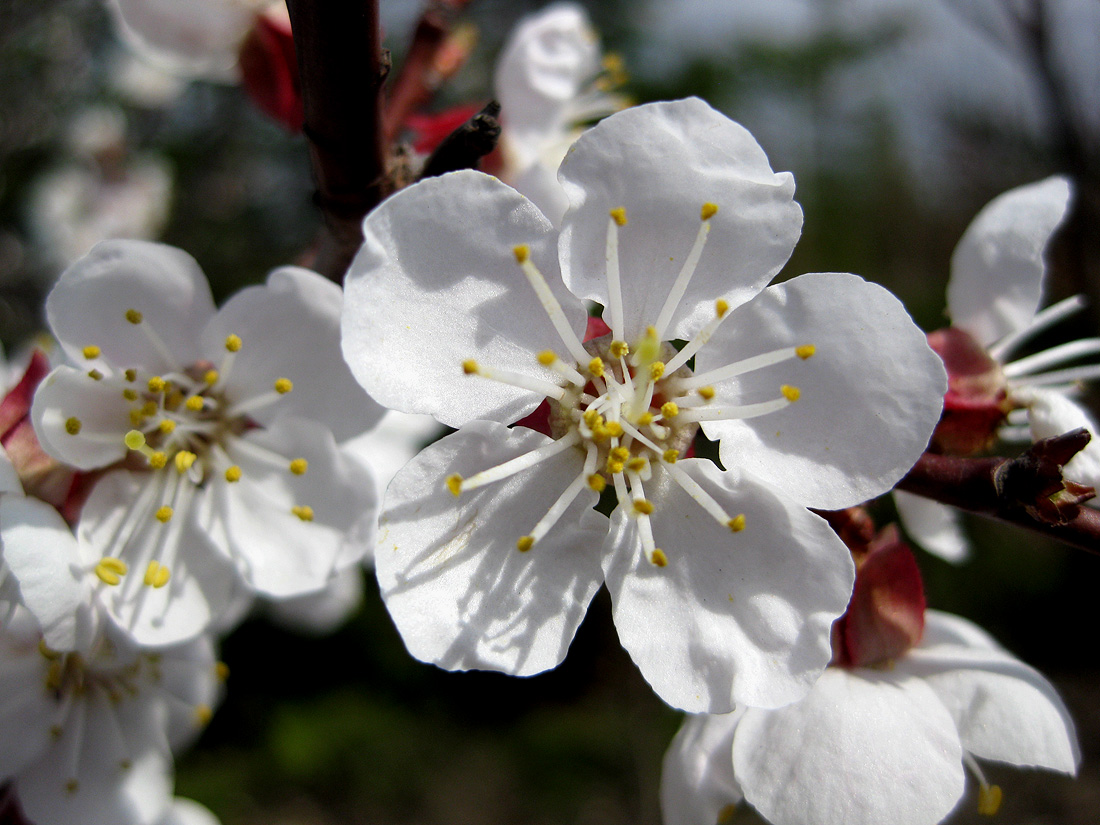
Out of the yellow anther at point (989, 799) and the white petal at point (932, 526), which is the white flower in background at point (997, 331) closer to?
the white petal at point (932, 526)

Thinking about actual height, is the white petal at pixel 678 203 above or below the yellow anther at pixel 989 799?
above

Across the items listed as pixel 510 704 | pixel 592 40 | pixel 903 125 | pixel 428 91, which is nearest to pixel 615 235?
pixel 428 91

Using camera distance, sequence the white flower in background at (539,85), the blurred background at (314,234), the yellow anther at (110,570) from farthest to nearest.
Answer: the blurred background at (314,234), the white flower in background at (539,85), the yellow anther at (110,570)

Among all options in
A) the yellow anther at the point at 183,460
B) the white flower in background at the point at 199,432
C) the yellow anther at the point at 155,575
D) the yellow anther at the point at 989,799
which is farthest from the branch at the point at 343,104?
the yellow anther at the point at 989,799

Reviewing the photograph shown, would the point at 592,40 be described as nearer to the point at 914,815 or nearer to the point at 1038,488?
the point at 1038,488

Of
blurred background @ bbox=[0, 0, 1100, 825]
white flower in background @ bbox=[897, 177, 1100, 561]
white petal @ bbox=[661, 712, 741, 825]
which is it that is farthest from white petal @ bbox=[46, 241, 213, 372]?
blurred background @ bbox=[0, 0, 1100, 825]

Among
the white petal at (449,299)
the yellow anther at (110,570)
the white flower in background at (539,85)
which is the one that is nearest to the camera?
the white petal at (449,299)

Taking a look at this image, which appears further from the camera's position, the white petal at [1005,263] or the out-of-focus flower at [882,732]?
the white petal at [1005,263]
